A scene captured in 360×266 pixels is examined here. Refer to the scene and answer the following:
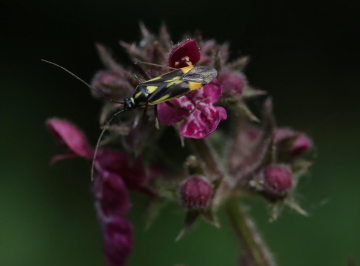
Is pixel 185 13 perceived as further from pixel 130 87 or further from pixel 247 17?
pixel 130 87

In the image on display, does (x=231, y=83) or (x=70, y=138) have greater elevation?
(x=70, y=138)

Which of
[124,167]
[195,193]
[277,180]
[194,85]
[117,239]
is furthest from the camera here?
[124,167]

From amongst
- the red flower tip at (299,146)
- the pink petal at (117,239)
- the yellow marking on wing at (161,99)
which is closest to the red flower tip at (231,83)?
the yellow marking on wing at (161,99)

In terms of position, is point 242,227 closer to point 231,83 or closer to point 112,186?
point 112,186

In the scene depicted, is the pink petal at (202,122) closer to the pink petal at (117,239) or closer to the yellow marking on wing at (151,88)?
the yellow marking on wing at (151,88)

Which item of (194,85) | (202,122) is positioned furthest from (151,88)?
(202,122)
